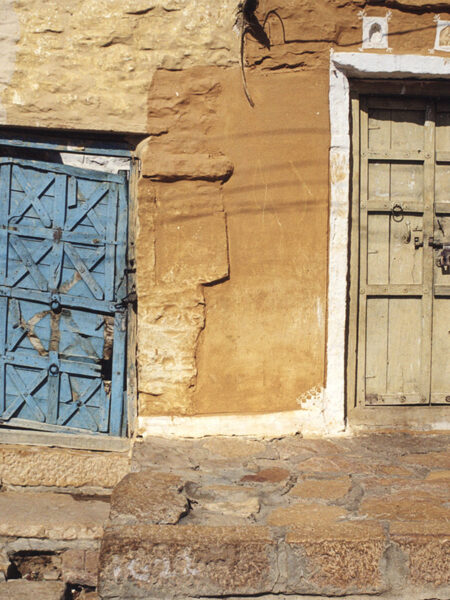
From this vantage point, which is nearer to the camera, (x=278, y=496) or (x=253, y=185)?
(x=278, y=496)

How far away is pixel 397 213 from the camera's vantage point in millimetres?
4328

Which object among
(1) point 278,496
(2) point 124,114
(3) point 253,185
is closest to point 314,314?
(3) point 253,185

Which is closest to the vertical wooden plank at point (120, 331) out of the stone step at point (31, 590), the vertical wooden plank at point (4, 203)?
the vertical wooden plank at point (4, 203)

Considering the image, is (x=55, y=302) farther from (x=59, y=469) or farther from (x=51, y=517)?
(x=51, y=517)

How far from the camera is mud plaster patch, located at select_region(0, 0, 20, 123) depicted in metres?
4.02

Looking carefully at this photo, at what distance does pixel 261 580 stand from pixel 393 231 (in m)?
2.41

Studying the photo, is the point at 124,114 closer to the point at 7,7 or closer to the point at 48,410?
the point at 7,7

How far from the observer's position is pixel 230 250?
4.15m

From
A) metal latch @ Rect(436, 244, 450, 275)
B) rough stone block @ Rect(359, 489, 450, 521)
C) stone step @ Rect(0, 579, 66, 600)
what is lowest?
stone step @ Rect(0, 579, 66, 600)

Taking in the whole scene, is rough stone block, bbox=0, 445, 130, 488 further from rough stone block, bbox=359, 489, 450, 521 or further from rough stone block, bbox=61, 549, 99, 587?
rough stone block, bbox=359, 489, 450, 521

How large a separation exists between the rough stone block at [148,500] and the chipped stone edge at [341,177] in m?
1.28

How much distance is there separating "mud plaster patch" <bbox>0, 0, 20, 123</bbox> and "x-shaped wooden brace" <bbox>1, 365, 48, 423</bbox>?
1.77m

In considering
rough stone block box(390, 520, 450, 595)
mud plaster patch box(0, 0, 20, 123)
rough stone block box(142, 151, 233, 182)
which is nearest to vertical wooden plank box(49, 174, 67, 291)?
rough stone block box(142, 151, 233, 182)

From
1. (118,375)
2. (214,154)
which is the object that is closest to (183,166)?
(214,154)
